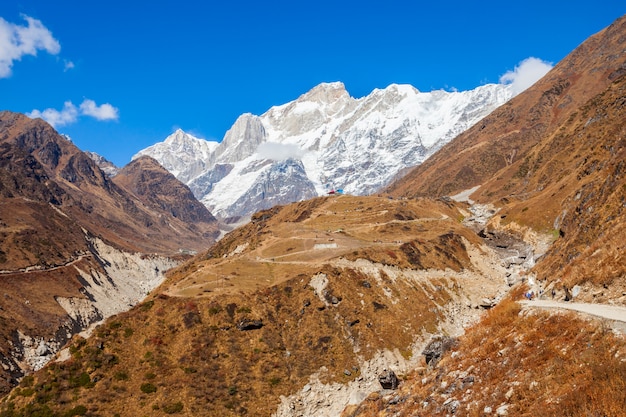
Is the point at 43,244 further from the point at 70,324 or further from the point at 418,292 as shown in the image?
the point at 418,292

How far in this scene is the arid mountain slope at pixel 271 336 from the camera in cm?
5628

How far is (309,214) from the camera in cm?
17825

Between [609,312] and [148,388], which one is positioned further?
[148,388]

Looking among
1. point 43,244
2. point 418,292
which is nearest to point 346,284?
point 418,292

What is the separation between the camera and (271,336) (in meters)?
69.3

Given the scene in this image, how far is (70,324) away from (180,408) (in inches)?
3929

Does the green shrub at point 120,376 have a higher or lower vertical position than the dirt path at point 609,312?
higher

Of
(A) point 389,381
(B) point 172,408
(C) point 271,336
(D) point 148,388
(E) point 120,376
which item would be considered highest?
(E) point 120,376

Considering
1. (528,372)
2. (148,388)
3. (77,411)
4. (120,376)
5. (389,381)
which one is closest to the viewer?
(528,372)

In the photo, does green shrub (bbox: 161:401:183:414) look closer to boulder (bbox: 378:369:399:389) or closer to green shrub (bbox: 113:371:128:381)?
green shrub (bbox: 113:371:128:381)

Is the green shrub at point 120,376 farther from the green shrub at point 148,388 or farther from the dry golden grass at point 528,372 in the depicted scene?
the dry golden grass at point 528,372

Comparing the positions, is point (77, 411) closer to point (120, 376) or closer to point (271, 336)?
point (120, 376)

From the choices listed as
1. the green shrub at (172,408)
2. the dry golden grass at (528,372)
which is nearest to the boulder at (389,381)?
the dry golden grass at (528,372)

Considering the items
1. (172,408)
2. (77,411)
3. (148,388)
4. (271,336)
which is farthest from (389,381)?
(77,411)
